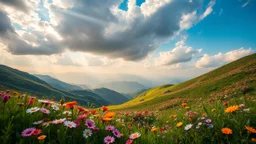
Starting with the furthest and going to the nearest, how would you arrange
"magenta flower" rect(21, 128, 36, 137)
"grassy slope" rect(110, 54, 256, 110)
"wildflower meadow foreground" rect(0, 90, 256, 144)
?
"grassy slope" rect(110, 54, 256, 110)
"wildflower meadow foreground" rect(0, 90, 256, 144)
"magenta flower" rect(21, 128, 36, 137)

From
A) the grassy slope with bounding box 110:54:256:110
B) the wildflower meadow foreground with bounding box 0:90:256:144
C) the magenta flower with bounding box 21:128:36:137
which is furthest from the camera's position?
the grassy slope with bounding box 110:54:256:110

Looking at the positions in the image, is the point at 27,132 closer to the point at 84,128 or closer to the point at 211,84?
the point at 84,128

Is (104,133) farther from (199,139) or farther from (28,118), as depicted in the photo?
(199,139)

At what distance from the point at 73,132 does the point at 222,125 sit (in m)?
3.21

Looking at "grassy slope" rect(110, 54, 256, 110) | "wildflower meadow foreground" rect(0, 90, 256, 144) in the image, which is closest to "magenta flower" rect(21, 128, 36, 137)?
"wildflower meadow foreground" rect(0, 90, 256, 144)

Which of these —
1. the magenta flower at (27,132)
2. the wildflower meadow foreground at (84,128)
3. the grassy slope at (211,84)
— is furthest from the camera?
the grassy slope at (211,84)

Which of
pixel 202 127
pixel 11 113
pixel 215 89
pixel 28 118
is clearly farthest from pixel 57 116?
pixel 215 89

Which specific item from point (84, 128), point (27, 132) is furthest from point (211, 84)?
point (27, 132)

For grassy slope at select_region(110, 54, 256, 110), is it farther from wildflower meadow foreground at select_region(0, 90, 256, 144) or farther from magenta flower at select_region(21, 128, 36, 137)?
magenta flower at select_region(21, 128, 36, 137)

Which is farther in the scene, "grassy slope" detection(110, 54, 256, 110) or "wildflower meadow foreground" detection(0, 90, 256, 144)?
"grassy slope" detection(110, 54, 256, 110)

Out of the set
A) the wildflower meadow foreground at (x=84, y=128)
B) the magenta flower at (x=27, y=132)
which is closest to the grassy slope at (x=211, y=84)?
the wildflower meadow foreground at (x=84, y=128)

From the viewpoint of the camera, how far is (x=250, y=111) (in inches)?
177

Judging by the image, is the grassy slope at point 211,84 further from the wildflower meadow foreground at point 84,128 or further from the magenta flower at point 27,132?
the magenta flower at point 27,132

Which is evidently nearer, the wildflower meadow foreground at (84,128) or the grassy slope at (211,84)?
the wildflower meadow foreground at (84,128)
